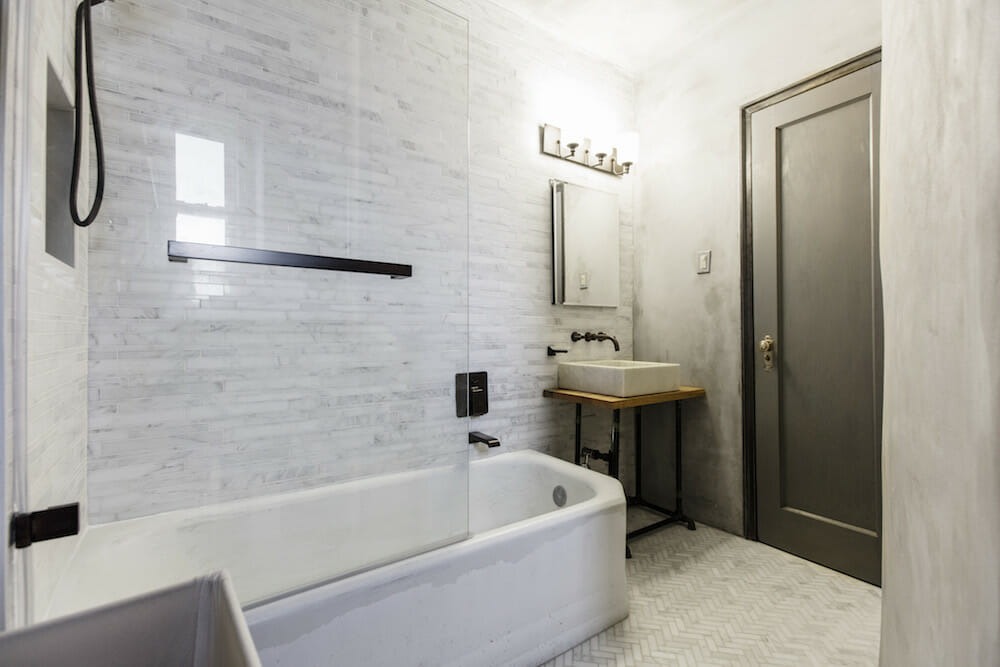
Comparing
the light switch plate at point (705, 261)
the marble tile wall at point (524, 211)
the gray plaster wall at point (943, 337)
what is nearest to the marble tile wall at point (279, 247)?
the marble tile wall at point (524, 211)

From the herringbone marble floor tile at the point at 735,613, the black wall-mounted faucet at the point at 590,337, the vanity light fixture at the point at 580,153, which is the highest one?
the vanity light fixture at the point at 580,153

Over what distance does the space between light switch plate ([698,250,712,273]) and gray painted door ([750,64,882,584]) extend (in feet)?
0.74

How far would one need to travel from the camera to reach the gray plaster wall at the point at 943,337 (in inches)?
25.7

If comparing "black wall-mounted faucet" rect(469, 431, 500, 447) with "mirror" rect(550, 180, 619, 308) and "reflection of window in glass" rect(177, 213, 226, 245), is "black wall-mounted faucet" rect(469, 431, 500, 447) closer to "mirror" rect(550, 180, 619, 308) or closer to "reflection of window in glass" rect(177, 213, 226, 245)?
"mirror" rect(550, 180, 619, 308)

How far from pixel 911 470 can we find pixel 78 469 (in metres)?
1.91

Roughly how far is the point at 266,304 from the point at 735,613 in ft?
6.47

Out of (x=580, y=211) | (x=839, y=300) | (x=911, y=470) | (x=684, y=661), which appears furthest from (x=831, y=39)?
(x=684, y=661)

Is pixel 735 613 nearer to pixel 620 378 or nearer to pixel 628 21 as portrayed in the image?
pixel 620 378

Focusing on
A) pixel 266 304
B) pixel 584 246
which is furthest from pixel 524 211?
pixel 266 304

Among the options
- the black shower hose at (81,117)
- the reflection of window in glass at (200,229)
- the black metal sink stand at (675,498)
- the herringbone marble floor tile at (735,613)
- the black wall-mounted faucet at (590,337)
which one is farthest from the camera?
the black wall-mounted faucet at (590,337)

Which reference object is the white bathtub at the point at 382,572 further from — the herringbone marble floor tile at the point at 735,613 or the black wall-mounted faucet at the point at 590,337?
the black wall-mounted faucet at the point at 590,337

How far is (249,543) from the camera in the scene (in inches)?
51.4

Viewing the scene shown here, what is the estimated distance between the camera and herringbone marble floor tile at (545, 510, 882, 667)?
1.50 m

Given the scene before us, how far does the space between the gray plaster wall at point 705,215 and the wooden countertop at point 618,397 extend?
0.20 metres
